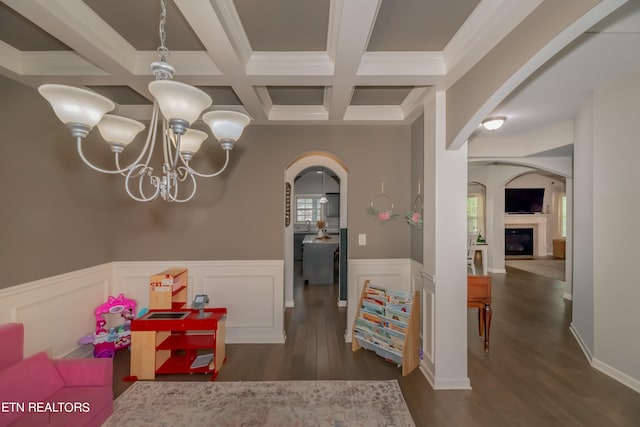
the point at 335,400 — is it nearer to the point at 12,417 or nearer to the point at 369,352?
the point at 369,352

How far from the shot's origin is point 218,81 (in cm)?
239

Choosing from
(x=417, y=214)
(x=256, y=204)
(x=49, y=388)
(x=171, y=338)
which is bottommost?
(x=171, y=338)

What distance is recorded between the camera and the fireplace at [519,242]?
32.3 feet

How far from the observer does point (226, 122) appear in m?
1.62

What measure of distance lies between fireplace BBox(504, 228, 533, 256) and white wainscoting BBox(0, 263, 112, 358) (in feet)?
37.0

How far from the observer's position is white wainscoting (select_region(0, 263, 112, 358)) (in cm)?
235

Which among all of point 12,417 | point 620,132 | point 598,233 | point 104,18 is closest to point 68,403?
point 12,417

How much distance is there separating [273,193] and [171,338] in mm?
1919

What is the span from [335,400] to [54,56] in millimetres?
3624

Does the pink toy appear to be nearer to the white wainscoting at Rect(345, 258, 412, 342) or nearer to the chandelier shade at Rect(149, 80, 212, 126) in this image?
the white wainscoting at Rect(345, 258, 412, 342)

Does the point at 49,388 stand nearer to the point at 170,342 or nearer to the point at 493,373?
the point at 170,342

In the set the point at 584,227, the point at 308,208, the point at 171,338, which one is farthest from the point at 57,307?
the point at 308,208

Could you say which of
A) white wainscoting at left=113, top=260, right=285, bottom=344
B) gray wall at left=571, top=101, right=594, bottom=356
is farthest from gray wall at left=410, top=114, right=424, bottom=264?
gray wall at left=571, top=101, right=594, bottom=356

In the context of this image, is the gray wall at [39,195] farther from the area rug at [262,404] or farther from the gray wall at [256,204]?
the area rug at [262,404]
